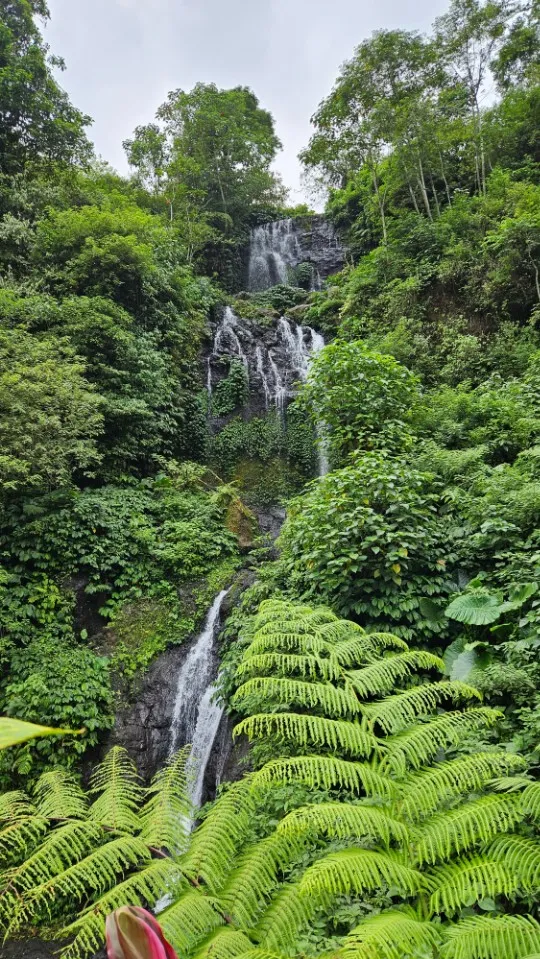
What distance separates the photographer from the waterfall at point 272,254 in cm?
2183

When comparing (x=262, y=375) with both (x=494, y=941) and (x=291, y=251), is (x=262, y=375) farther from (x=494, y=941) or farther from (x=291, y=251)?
(x=494, y=941)

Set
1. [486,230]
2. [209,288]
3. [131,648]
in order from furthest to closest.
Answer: [209,288] → [486,230] → [131,648]

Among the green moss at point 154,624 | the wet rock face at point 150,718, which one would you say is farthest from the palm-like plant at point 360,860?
the green moss at point 154,624

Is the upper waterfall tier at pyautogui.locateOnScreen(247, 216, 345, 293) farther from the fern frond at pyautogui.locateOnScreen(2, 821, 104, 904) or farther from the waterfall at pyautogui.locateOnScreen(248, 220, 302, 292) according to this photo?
the fern frond at pyautogui.locateOnScreen(2, 821, 104, 904)

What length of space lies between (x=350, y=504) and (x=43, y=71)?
55.2 feet

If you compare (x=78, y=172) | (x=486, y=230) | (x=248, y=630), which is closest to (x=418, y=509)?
(x=248, y=630)

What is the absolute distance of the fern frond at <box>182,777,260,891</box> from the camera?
1872mm

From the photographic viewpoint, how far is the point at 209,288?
16.5m

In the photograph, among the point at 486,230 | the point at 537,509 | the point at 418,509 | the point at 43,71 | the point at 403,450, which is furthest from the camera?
the point at 43,71

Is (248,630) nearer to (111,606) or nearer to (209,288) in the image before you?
(111,606)

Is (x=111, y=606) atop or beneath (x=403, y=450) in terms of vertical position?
beneath

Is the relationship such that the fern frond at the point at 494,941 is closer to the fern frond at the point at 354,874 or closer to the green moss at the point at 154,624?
the fern frond at the point at 354,874

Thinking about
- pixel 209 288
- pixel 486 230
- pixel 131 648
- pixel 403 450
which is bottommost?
pixel 131 648

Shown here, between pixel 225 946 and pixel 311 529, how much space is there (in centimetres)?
388
